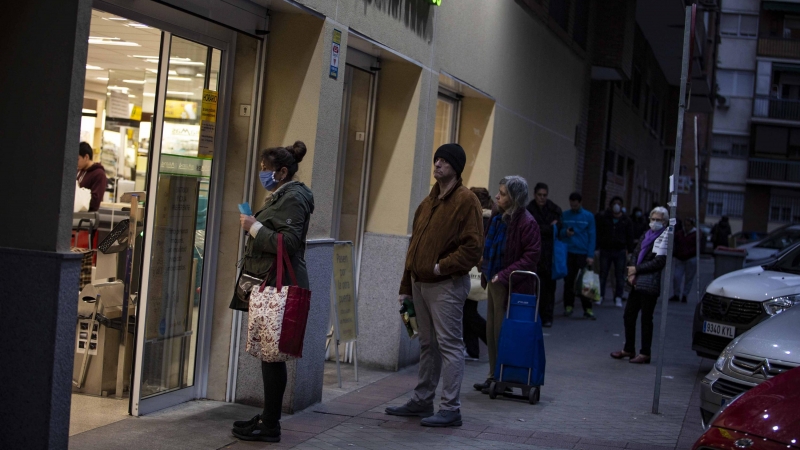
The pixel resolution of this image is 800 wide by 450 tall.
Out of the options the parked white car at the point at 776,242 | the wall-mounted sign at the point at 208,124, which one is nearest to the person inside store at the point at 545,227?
the wall-mounted sign at the point at 208,124

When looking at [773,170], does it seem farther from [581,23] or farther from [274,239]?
[274,239]

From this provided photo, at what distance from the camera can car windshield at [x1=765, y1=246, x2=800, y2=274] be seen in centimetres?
1098

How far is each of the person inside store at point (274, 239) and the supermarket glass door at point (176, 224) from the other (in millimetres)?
842

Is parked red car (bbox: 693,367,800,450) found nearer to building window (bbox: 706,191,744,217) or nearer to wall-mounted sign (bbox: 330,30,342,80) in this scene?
wall-mounted sign (bbox: 330,30,342,80)

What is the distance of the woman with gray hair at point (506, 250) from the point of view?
28.6 ft

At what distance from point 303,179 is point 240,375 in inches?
64.2

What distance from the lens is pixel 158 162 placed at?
22.0ft

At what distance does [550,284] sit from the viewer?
14031 millimetres

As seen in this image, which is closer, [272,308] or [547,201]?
[272,308]

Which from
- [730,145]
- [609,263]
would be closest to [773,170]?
[730,145]

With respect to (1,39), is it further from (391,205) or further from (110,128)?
(110,128)

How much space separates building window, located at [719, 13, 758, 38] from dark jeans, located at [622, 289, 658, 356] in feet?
183

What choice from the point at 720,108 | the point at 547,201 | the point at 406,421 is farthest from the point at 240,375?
the point at 720,108

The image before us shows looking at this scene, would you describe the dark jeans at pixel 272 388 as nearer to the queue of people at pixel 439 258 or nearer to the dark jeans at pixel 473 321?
the queue of people at pixel 439 258
